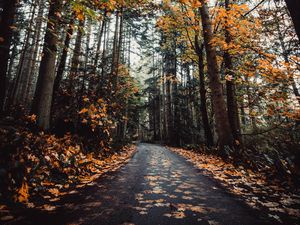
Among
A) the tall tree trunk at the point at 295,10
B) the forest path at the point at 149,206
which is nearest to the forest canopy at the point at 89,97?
the tall tree trunk at the point at 295,10

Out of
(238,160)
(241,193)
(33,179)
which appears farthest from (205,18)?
(33,179)

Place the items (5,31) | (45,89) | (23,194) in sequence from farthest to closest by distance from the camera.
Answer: (45,89), (5,31), (23,194)

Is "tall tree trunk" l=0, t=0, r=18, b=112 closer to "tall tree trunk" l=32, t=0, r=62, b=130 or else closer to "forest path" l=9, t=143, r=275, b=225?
"tall tree trunk" l=32, t=0, r=62, b=130

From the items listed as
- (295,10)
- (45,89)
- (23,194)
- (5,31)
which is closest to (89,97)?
(45,89)

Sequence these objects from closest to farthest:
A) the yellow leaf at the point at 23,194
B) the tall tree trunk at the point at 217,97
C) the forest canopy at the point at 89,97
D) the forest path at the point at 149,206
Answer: the forest path at the point at 149,206, the yellow leaf at the point at 23,194, the forest canopy at the point at 89,97, the tall tree trunk at the point at 217,97

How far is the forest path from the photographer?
2.35 meters

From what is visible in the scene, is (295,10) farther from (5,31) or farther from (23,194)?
(5,31)

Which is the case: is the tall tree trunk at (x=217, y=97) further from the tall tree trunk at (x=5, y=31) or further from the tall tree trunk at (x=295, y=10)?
the tall tree trunk at (x=5, y=31)

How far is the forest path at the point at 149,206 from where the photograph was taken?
7.71ft

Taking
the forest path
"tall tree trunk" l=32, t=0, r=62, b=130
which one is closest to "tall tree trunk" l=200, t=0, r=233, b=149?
the forest path

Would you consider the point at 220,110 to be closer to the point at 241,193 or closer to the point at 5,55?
the point at 241,193

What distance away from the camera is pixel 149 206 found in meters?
2.80

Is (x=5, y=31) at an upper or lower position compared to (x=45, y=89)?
upper

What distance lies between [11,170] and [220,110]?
7.21m
